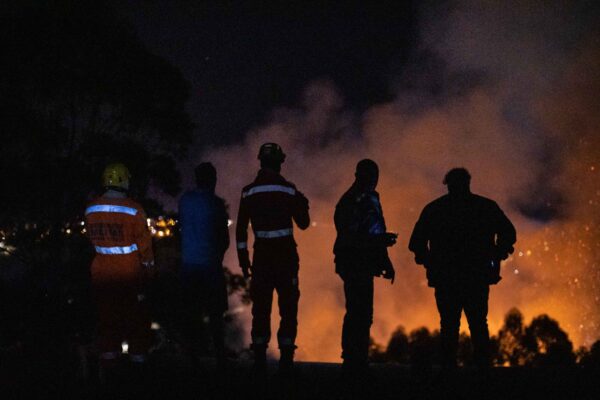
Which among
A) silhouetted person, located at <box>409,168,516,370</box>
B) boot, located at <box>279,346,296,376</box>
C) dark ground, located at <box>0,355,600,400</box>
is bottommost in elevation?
dark ground, located at <box>0,355,600,400</box>

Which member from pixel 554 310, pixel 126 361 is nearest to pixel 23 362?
pixel 126 361

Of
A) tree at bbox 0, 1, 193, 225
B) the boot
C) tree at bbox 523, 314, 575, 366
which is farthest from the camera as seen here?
tree at bbox 523, 314, 575, 366

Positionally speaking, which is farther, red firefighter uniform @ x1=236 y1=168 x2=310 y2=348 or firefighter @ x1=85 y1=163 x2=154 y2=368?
red firefighter uniform @ x1=236 y1=168 x2=310 y2=348

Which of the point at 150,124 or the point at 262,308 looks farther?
the point at 150,124

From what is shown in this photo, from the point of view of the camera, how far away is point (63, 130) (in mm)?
17000

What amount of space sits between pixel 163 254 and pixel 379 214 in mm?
11611

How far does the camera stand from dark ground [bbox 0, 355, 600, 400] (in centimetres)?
543

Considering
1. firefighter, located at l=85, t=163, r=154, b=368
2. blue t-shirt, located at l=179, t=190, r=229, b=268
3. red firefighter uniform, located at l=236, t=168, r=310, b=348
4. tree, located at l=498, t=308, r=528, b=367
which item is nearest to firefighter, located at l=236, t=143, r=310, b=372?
red firefighter uniform, located at l=236, t=168, r=310, b=348

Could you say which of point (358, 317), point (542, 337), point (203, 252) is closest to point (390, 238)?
point (358, 317)

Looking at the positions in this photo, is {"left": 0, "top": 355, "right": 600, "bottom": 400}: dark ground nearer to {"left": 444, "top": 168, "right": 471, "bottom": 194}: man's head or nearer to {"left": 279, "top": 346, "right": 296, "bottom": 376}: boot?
{"left": 279, "top": 346, "right": 296, "bottom": 376}: boot

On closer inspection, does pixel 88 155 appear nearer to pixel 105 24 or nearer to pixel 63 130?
pixel 63 130

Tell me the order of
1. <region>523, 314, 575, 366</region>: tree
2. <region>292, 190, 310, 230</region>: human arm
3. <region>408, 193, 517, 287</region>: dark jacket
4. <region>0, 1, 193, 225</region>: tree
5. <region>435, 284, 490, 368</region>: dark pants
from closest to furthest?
<region>435, 284, 490, 368</region>: dark pants
<region>408, 193, 517, 287</region>: dark jacket
<region>292, 190, 310, 230</region>: human arm
<region>0, 1, 193, 225</region>: tree
<region>523, 314, 575, 366</region>: tree

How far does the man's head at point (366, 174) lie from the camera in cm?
633

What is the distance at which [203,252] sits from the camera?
6.66m
